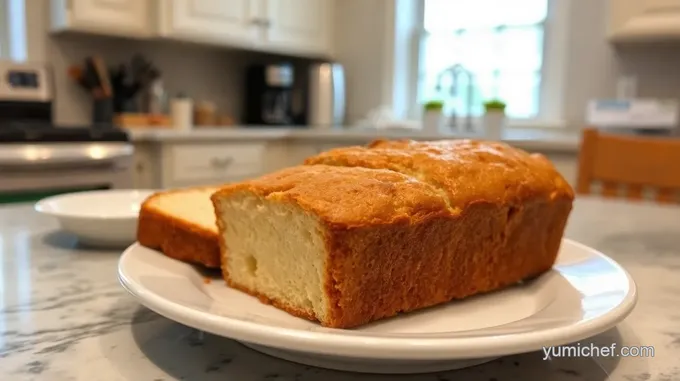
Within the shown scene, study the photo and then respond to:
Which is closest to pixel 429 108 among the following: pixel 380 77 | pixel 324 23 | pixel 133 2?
pixel 380 77

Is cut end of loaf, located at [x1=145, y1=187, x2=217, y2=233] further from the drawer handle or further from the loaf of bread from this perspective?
the drawer handle

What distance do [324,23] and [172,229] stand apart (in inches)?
127

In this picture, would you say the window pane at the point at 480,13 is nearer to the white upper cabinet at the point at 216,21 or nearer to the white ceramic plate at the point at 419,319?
the white upper cabinet at the point at 216,21

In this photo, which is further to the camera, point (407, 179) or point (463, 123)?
point (463, 123)

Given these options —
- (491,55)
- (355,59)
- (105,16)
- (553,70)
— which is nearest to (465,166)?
(105,16)

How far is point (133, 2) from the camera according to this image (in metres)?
2.82

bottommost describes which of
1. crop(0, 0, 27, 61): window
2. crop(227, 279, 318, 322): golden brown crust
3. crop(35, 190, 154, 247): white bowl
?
crop(227, 279, 318, 322): golden brown crust

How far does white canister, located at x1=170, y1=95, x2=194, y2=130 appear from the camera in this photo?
310 centimetres

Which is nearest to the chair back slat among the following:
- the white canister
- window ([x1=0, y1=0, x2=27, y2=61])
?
the white canister

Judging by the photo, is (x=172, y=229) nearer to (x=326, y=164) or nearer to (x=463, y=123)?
(x=326, y=164)

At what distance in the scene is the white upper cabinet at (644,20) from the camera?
236 cm

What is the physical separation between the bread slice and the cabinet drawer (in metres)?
1.97

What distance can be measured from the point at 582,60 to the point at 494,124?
2.63 feet

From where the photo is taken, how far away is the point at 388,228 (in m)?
0.56
